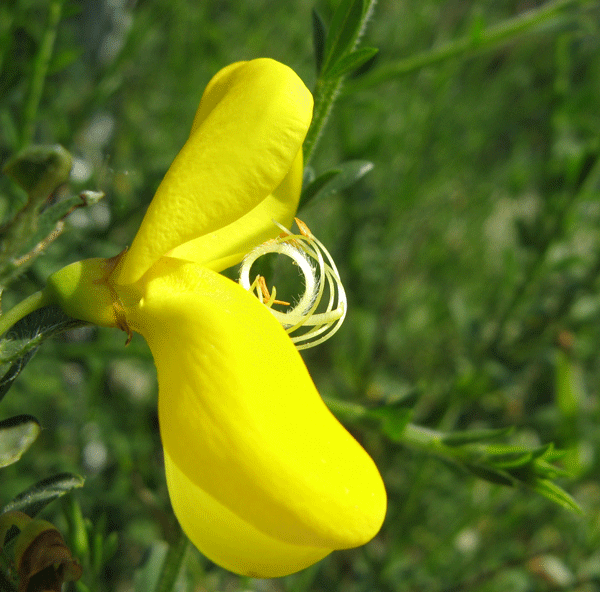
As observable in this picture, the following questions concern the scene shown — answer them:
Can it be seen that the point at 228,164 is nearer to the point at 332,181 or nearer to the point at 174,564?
the point at 332,181

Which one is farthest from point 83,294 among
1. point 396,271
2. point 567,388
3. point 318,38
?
point 396,271

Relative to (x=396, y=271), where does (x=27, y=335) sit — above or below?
above

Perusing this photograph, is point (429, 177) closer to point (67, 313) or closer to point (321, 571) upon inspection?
point (321, 571)

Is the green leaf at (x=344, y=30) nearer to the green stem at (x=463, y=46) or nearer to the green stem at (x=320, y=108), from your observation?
the green stem at (x=320, y=108)

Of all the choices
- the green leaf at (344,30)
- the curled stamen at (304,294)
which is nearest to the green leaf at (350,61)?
the green leaf at (344,30)

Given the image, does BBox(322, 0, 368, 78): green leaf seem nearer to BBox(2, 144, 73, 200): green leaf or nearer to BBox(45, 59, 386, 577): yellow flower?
BBox(45, 59, 386, 577): yellow flower

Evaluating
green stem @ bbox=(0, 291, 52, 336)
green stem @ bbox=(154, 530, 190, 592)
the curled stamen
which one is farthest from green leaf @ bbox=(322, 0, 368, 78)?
green stem @ bbox=(154, 530, 190, 592)

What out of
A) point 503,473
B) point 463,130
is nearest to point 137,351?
point 503,473
